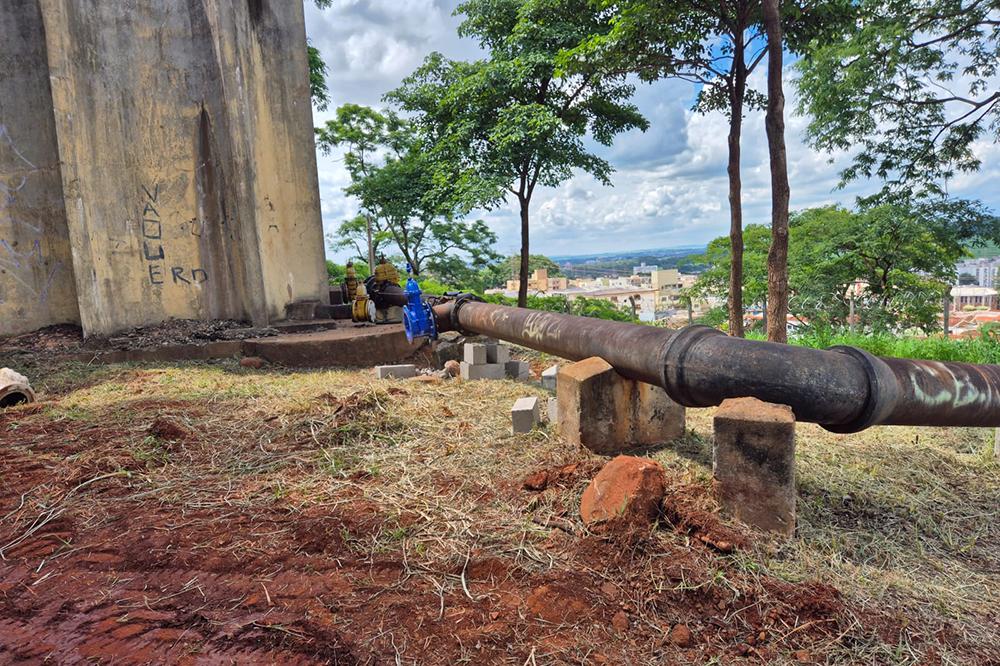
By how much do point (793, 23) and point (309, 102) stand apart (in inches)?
308

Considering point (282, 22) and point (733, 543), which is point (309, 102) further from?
point (733, 543)

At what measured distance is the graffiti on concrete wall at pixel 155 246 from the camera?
8648 mm

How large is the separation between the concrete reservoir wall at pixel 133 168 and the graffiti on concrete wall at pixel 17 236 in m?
0.02

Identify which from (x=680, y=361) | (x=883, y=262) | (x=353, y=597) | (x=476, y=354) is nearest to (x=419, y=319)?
(x=476, y=354)

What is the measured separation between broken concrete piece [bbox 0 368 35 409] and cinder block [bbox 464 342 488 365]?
→ 4.38 metres

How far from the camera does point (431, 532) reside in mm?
2701

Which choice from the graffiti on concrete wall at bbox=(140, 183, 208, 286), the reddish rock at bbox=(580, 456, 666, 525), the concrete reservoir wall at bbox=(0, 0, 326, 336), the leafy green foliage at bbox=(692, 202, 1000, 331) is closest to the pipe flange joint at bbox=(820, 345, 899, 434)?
the reddish rock at bbox=(580, 456, 666, 525)

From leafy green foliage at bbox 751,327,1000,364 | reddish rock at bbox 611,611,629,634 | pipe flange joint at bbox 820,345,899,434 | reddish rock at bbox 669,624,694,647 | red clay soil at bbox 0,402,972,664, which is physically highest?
pipe flange joint at bbox 820,345,899,434

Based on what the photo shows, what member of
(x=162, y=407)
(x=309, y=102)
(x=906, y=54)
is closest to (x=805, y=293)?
(x=906, y=54)

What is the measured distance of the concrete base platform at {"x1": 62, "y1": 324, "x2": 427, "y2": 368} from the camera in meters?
7.98

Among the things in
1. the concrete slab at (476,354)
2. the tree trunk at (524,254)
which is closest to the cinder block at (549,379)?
the concrete slab at (476,354)

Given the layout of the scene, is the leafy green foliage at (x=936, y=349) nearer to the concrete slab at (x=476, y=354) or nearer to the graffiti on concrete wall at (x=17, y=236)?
the concrete slab at (x=476, y=354)

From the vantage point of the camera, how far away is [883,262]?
1388 cm

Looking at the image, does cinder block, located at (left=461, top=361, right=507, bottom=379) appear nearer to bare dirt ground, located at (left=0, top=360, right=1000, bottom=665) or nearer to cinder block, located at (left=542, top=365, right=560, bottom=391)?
cinder block, located at (left=542, top=365, right=560, bottom=391)
